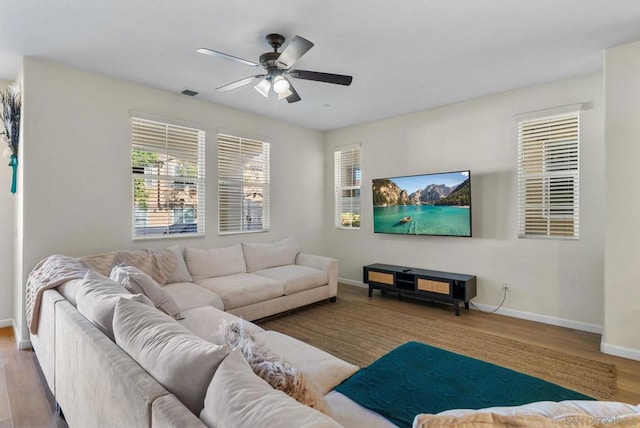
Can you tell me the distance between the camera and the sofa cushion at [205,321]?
239cm

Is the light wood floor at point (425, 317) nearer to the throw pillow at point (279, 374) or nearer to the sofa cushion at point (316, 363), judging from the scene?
the sofa cushion at point (316, 363)

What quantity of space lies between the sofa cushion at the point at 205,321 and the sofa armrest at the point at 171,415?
126 cm

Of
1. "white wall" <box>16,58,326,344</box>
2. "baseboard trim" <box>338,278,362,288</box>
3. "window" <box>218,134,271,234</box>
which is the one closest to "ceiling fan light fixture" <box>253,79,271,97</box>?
"white wall" <box>16,58,326,344</box>

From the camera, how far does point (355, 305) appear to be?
181 inches

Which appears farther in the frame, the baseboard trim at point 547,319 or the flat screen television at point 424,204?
the flat screen television at point 424,204

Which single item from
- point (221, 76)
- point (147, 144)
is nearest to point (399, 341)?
point (221, 76)

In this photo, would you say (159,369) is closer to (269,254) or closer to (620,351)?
(269,254)

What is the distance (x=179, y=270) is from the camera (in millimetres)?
3771

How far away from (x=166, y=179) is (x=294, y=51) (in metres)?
2.56

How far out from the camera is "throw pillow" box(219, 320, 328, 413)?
115 cm

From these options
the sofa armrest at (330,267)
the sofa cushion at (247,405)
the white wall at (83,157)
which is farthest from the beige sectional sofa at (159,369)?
the sofa armrest at (330,267)

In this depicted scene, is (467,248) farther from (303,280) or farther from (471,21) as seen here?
(471,21)

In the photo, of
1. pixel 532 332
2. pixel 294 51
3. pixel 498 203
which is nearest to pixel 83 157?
pixel 294 51

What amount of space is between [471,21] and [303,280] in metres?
3.26
